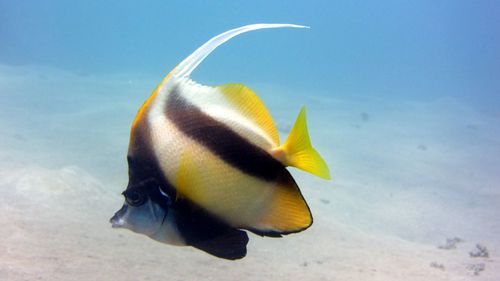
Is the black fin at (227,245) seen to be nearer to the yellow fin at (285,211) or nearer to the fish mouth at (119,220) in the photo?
the yellow fin at (285,211)

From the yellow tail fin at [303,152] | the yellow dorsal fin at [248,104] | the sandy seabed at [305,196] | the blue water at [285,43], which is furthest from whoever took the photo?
the blue water at [285,43]

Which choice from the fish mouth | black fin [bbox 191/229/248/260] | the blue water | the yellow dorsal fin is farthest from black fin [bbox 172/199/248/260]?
the blue water

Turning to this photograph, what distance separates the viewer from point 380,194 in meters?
9.88

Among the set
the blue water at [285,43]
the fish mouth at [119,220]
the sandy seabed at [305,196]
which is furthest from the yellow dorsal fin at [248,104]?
the blue water at [285,43]

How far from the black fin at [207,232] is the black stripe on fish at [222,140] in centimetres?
13

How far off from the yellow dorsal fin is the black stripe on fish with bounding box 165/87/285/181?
2.5 inches

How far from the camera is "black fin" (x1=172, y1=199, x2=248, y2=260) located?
89 centimetres

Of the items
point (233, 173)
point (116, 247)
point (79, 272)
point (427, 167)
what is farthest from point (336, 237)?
point (427, 167)

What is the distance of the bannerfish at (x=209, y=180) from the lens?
34.9 inches

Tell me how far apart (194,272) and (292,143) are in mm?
4106

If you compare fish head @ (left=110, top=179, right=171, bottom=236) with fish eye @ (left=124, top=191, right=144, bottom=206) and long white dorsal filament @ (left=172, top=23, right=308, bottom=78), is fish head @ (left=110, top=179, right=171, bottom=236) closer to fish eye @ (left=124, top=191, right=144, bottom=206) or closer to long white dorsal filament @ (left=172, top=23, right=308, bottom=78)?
fish eye @ (left=124, top=191, right=144, bottom=206)

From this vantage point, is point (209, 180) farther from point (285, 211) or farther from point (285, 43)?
point (285, 43)

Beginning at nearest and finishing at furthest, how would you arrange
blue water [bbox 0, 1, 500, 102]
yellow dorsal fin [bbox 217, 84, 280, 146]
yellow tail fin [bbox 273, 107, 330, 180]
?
yellow tail fin [bbox 273, 107, 330, 180] → yellow dorsal fin [bbox 217, 84, 280, 146] → blue water [bbox 0, 1, 500, 102]

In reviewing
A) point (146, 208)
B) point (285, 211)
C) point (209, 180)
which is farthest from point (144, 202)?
point (285, 211)
